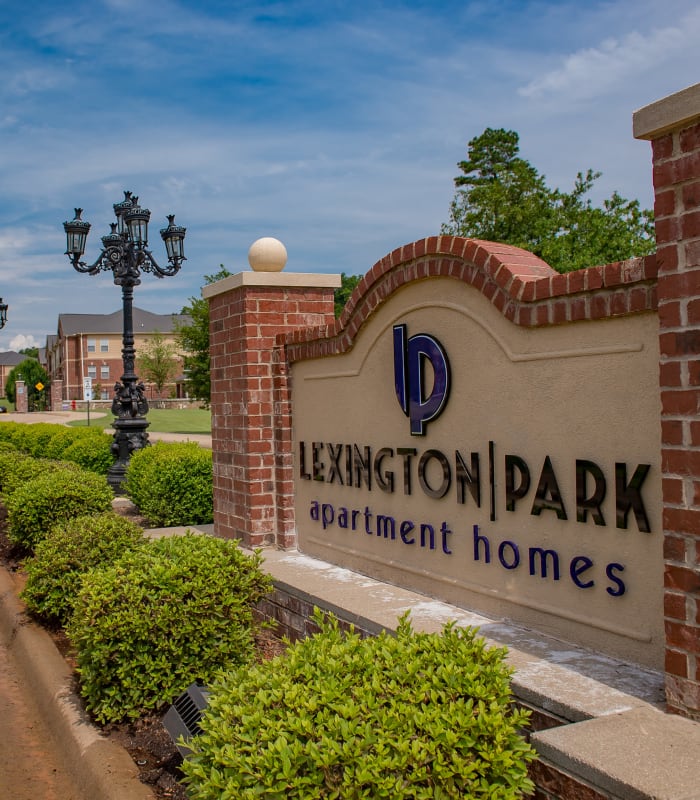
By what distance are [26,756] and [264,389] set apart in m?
3.43

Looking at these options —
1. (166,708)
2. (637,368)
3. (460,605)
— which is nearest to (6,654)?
(166,708)

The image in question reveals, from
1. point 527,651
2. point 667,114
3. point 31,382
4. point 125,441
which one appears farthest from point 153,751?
Answer: point 31,382

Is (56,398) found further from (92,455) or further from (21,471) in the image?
(21,471)

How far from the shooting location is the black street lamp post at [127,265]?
47.1ft

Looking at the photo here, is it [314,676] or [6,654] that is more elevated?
[314,676]

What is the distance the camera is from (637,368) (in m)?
3.75

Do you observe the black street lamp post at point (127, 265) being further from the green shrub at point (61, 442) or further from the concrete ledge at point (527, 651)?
the concrete ledge at point (527, 651)

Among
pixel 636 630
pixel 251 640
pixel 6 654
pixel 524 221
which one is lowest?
pixel 6 654

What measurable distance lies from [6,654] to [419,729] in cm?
485

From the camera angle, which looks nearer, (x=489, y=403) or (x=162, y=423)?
(x=489, y=403)

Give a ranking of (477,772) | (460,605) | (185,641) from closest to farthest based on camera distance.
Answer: (477,772), (185,641), (460,605)

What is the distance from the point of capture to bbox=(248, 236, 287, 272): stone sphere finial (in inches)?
283

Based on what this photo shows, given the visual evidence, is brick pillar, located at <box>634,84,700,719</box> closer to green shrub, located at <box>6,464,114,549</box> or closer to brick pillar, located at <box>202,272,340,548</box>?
brick pillar, located at <box>202,272,340,548</box>

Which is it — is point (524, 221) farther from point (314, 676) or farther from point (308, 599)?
point (314, 676)
